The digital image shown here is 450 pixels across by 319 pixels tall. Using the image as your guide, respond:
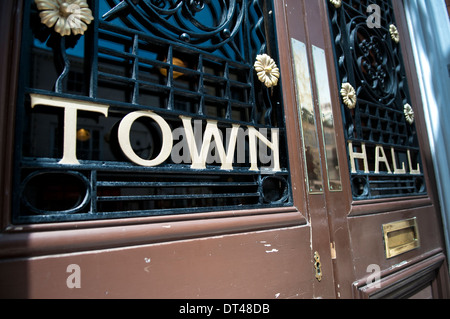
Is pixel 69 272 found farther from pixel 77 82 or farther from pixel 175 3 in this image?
pixel 175 3

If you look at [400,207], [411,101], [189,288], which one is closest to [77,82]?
[189,288]

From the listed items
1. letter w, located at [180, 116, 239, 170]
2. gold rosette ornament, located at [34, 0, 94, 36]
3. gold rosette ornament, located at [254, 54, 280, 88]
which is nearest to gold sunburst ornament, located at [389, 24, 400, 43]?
gold rosette ornament, located at [254, 54, 280, 88]

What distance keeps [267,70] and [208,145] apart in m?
0.44

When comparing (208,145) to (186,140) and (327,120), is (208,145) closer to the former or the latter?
(186,140)

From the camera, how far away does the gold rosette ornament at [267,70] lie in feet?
3.88

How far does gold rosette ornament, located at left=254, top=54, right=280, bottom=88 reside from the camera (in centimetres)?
118

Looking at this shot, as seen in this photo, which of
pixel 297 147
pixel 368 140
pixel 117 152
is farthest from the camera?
pixel 368 140

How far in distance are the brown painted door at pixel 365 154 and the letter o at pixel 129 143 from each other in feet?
1.99

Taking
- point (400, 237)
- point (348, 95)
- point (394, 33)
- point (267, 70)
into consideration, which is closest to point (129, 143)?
point (267, 70)

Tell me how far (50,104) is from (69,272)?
393mm

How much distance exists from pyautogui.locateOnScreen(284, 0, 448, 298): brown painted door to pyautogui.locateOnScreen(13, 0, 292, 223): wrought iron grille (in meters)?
0.21

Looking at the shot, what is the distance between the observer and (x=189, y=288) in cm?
83

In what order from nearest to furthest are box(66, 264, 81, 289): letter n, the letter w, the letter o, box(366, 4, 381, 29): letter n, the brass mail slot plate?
box(66, 264, 81, 289): letter n < the letter o < the letter w < the brass mail slot plate < box(366, 4, 381, 29): letter n

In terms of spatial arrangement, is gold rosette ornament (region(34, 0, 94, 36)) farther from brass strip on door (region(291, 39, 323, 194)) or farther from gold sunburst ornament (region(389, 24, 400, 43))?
gold sunburst ornament (region(389, 24, 400, 43))
